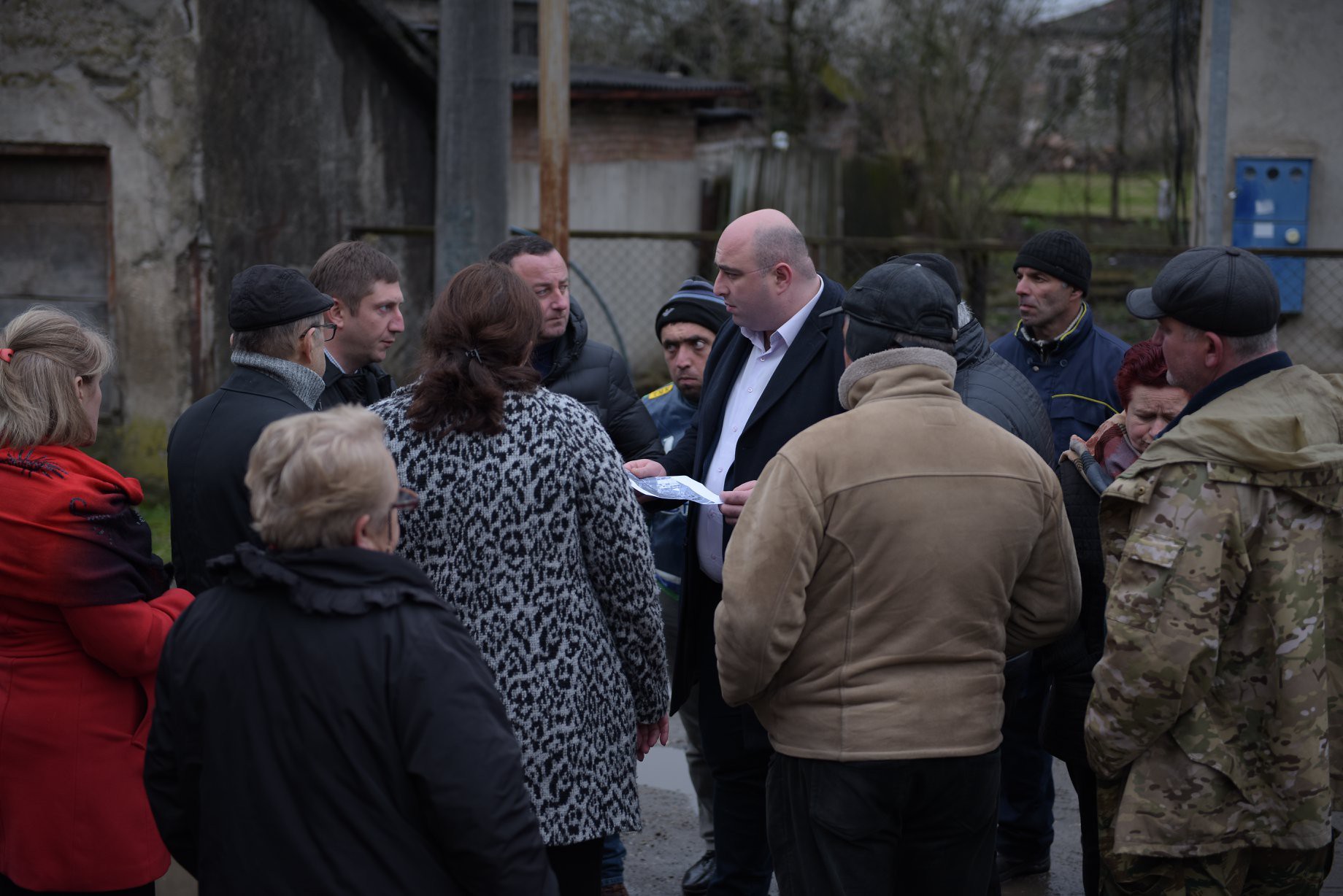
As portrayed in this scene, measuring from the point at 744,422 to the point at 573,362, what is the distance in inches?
34.2

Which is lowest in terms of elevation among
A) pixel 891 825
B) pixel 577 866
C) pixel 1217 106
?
pixel 577 866

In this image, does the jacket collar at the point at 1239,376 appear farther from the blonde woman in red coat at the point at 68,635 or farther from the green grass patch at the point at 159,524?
the green grass patch at the point at 159,524

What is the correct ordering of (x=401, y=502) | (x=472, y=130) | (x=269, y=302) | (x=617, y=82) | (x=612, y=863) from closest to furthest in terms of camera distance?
(x=401, y=502)
(x=269, y=302)
(x=612, y=863)
(x=472, y=130)
(x=617, y=82)

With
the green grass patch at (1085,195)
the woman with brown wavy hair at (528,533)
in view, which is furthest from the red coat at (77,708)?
the green grass patch at (1085,195)

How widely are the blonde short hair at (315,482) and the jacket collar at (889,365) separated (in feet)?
3.60

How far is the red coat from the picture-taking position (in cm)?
266

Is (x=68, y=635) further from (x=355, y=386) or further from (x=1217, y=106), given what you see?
(x=1217, y=106)

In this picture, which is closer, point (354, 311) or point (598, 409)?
point (354, 311)

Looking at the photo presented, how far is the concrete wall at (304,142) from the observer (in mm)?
8258

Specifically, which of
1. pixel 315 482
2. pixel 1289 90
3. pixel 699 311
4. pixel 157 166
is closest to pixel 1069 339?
pixel 699 311

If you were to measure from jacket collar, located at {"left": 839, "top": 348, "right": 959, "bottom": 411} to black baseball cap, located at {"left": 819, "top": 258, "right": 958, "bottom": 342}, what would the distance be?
49mm

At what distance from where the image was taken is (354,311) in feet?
12.2

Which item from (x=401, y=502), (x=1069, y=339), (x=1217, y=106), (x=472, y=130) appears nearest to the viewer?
(x=401, y=502)

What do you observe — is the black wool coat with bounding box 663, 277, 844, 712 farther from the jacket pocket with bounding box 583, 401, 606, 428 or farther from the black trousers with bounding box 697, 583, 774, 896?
the jacket pocket with bounding box 583, 401, 606, 428
